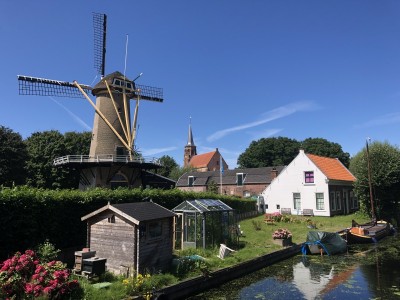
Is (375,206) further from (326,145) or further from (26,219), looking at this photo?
(326,145)

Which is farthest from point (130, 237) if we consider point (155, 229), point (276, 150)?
A: point (276, 150)

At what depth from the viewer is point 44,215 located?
13602 millimetres

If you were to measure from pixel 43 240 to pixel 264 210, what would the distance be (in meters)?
28.8

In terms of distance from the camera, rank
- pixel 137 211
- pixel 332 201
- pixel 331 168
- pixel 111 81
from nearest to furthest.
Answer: pixel 137 211
pixel 111 81
pixel 332 201
pixel 331 168

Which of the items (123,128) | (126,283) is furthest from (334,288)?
(123,128)

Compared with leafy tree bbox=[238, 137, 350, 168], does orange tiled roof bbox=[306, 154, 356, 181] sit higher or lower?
lower

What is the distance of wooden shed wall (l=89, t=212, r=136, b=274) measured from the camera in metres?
12.0

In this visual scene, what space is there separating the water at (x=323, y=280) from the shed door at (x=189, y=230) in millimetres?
3913

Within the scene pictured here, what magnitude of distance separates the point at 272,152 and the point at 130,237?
234ft

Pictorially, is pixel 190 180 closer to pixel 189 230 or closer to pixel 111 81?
pixel 111 81

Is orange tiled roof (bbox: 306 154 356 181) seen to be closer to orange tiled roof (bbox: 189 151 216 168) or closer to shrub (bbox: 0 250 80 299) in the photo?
shrub (bbox: 0 250 80 299)

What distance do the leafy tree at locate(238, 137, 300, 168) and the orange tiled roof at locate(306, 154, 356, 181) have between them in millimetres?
38564

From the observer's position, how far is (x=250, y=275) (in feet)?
48.9

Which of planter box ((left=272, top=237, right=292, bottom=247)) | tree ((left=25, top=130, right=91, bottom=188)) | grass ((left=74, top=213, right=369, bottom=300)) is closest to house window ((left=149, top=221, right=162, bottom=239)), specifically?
grass ((left=74, top=213, right=369, bottom=300))
